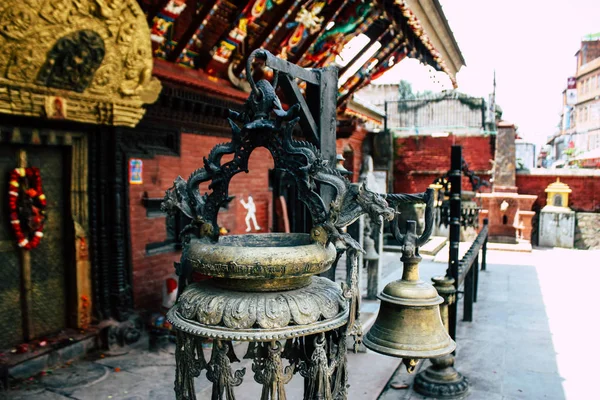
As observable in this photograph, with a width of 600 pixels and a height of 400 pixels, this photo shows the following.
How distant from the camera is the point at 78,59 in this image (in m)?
5.47

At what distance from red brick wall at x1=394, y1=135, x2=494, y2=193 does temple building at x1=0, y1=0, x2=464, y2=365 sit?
12254 mm

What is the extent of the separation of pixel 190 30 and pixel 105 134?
192 cm

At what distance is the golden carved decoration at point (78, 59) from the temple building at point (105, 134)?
1 cm

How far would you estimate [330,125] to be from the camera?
3160 millimetres

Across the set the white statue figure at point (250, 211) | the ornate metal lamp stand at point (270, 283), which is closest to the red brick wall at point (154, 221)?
the white statue figure at point (250, 211)

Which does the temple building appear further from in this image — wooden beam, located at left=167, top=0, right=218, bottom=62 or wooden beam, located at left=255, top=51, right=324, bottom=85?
wooden beam, located at left=255, top=51, right=324, bottom=85

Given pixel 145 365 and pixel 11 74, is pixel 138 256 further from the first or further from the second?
pixel 11 74

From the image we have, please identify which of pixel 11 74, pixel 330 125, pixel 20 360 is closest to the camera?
pixel 330 125

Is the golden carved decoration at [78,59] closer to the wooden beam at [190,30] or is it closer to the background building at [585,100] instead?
the wooden beam at [190,30]

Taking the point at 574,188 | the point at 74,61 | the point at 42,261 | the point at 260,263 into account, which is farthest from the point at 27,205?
the point at 574,188

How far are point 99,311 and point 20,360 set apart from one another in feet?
3.91

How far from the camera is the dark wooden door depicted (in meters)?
5.48

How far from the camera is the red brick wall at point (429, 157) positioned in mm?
19906

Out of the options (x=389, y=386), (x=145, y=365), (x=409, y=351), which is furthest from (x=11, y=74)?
(x=389, y=386)
